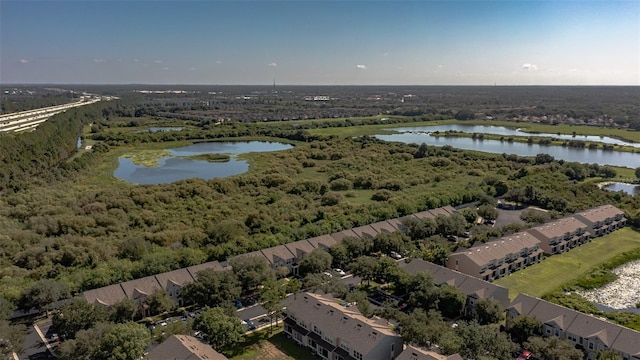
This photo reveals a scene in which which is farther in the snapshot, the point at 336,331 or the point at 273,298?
the point at 273,298

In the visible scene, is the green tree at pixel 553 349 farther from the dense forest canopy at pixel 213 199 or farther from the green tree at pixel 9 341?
the green tree at pixel 9 341

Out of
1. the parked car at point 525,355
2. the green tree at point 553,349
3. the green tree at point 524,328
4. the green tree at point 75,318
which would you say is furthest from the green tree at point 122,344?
the green tree at point 524,328

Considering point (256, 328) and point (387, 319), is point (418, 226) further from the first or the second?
point (256, 328)

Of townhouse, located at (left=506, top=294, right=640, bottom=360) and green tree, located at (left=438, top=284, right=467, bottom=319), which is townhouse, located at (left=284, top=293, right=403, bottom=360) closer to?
green tree, located at (left=438, top=284, right=467, bottom=319)

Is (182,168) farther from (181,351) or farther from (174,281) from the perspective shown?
(181,351)

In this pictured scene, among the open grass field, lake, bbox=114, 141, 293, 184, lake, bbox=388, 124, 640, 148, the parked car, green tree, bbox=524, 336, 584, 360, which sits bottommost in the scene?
the open grass field

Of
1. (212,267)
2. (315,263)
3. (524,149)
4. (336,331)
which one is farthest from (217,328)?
(524,149)

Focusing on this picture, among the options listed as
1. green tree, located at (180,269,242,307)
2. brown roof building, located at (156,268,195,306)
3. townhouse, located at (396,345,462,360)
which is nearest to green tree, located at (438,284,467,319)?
townhouse, located at (396,345,462,360)
